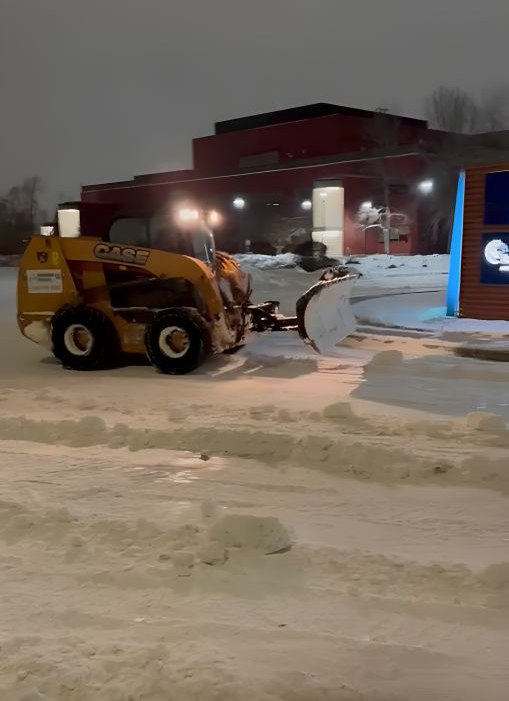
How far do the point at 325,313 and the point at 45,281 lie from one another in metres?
3.94

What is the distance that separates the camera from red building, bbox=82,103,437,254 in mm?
39656

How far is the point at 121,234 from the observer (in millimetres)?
8977

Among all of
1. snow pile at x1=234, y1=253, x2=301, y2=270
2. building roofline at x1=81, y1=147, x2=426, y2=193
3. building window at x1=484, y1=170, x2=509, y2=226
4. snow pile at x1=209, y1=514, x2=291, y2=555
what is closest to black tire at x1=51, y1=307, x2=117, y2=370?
snow pile at x1=209, y1=514, x2=291, y2=555

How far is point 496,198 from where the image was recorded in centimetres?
1259

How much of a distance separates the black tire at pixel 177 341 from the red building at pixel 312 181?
24.3 metres

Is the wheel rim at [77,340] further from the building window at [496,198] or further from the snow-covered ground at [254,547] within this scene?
the building window at [496,198]

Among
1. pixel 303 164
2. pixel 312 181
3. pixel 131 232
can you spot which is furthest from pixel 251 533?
pixel 303 164

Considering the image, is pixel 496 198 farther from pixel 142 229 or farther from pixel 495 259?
pixel 142 229

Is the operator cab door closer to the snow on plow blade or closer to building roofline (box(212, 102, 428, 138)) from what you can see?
the snow on plow blade

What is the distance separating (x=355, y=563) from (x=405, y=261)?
29.2 metres

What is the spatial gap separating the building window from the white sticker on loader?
8090 millimetres

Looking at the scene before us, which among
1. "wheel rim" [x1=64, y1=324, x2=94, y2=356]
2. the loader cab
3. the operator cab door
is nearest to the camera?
the operator cab door

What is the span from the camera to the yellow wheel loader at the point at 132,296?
8641mm

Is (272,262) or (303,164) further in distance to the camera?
(303,164)
